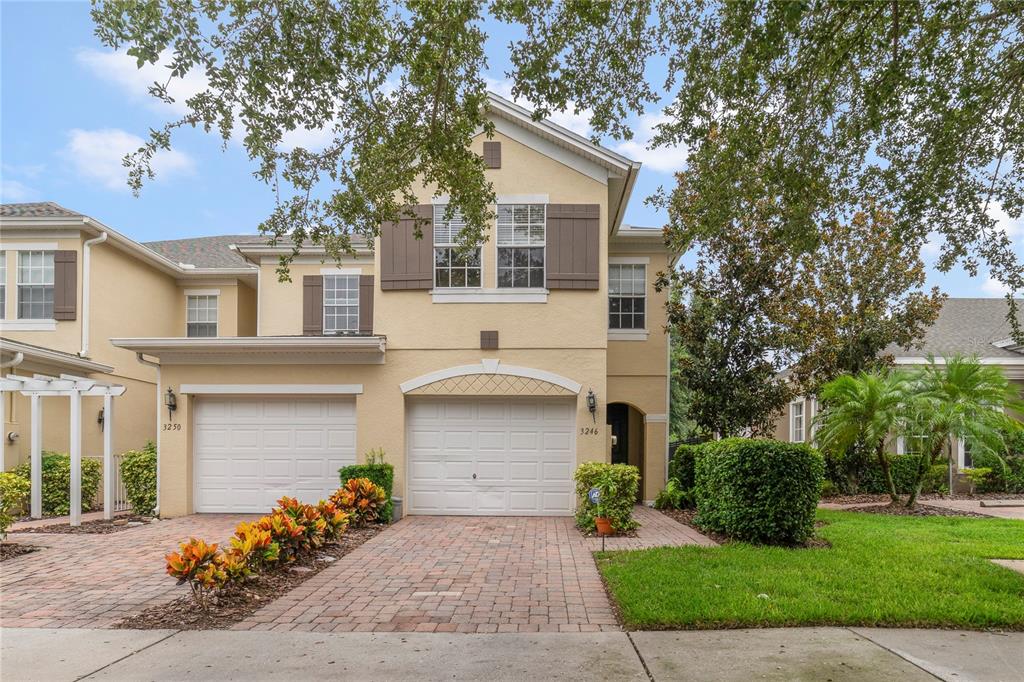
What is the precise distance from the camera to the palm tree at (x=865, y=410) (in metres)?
13.3

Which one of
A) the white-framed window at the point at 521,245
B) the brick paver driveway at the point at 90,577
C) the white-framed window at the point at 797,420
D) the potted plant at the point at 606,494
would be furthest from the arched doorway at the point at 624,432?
the brick paver driveway at the point at 90,577

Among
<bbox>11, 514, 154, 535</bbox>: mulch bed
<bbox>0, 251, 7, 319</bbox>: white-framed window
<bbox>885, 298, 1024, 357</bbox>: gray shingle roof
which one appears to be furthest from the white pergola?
<bbox>885, 298, 1024, 357</bbox>: gray shingle roof

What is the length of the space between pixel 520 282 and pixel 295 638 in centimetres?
853

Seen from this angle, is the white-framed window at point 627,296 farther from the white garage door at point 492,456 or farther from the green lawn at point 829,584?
the green lawn at point 829,584

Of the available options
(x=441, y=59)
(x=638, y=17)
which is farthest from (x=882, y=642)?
(x=441, y=59)

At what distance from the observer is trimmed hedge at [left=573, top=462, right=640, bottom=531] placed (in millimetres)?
11000

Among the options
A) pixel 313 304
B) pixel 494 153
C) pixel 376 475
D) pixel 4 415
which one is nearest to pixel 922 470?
pixel 494 153

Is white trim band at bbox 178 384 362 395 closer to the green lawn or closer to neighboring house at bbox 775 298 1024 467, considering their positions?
the green lawn

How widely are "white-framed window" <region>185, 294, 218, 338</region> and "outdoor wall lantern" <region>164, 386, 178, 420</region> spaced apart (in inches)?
266

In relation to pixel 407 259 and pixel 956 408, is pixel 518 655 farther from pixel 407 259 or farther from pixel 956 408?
pixel 956 408

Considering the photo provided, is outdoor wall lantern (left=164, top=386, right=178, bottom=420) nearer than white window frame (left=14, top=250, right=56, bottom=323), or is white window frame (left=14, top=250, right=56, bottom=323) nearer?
outdoor wall lantern (left=164, top=386, right=178, bottom=420)

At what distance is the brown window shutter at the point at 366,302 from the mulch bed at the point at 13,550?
27.7 ft

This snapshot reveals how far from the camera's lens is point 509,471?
13352 millimetres

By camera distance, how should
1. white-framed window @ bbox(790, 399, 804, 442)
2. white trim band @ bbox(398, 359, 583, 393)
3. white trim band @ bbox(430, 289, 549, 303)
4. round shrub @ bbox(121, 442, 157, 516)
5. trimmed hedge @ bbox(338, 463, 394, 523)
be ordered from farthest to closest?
white-framed window @ bbox(790, 399, 804, 442) → round shrub @ bbox(121, 442, 157, 516) → white trim band @ bbox(430, 289, 549, 303) → white trim band @ bbox(398, 359, 583, 393) → trimmed hedge @ bbox(338, 463, 394, 523)
